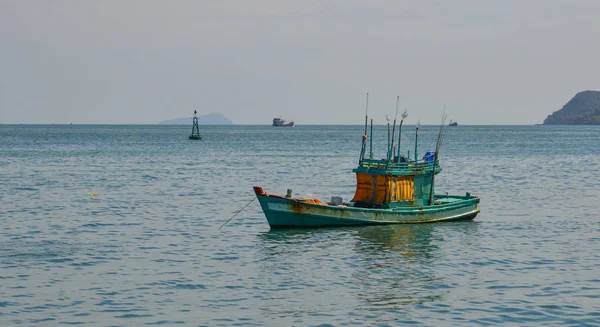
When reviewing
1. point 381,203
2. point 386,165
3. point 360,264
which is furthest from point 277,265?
point 386,165

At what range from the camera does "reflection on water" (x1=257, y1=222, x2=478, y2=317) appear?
77.4ft

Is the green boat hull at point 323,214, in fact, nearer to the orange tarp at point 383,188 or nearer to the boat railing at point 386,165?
the orange tarp at point 383,188

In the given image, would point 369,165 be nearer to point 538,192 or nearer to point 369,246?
point 369,246

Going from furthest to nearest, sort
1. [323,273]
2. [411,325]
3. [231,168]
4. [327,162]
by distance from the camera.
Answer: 1. [327,162]
2. [231,168]
3. [323,273]
4. [411,325]

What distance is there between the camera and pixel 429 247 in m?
32.6

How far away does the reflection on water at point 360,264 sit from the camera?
2359cm

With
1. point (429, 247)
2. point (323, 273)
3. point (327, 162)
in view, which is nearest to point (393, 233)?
point (429, 247)

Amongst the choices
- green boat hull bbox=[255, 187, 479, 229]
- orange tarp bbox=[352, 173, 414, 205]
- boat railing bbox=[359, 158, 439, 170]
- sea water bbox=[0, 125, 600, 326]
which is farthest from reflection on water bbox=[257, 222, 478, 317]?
boat railing bbox=[359, 158, 439, 170]

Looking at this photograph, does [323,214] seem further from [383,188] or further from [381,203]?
[383,188]

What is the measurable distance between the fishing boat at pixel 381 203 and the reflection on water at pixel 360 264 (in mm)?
523

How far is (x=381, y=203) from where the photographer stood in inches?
1492

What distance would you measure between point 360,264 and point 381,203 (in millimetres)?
9546

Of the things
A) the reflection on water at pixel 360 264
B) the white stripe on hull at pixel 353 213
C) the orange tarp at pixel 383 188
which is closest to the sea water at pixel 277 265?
the reflection on water at pixel 360 264

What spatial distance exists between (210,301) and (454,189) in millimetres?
38542
